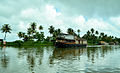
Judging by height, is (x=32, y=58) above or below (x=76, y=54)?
above

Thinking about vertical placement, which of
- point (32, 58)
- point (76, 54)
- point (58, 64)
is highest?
point (58, 64)

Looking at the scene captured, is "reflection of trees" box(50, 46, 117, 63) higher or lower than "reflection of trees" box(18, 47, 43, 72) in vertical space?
lower

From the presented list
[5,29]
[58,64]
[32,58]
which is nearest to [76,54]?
[32,58]

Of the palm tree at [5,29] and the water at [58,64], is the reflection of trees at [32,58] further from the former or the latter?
the palm tree at [5,29]

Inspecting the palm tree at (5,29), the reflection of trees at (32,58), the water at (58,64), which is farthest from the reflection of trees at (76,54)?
the palm tree at (5,29)

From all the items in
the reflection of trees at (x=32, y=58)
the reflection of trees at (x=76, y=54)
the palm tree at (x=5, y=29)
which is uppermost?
the palm tree at (x=5, y=29)

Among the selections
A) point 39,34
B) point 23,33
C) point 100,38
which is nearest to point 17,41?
point 23,33

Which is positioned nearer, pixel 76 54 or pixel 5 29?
pixel 76 54

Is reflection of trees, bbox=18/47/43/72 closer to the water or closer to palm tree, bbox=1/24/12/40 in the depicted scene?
the water

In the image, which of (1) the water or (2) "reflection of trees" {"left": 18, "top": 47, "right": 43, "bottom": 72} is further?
(2) "reflection of trees" {"left": 18, "top": 47, "right": 43, "bottom": 72}

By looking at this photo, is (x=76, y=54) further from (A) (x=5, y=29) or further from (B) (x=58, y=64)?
(A) (x=5, y=29)

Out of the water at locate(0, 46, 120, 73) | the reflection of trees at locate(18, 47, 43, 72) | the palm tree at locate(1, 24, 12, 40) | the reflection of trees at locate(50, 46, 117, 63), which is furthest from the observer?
the palm tree at locate(1, 24, 12, 40)

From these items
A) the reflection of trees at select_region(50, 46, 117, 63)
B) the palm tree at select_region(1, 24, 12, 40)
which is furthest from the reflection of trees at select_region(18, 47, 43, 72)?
the palm tree at select_region(1, 24, 12, 40)

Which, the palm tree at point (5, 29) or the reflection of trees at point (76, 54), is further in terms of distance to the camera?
the palm tree at point (5, 29)
